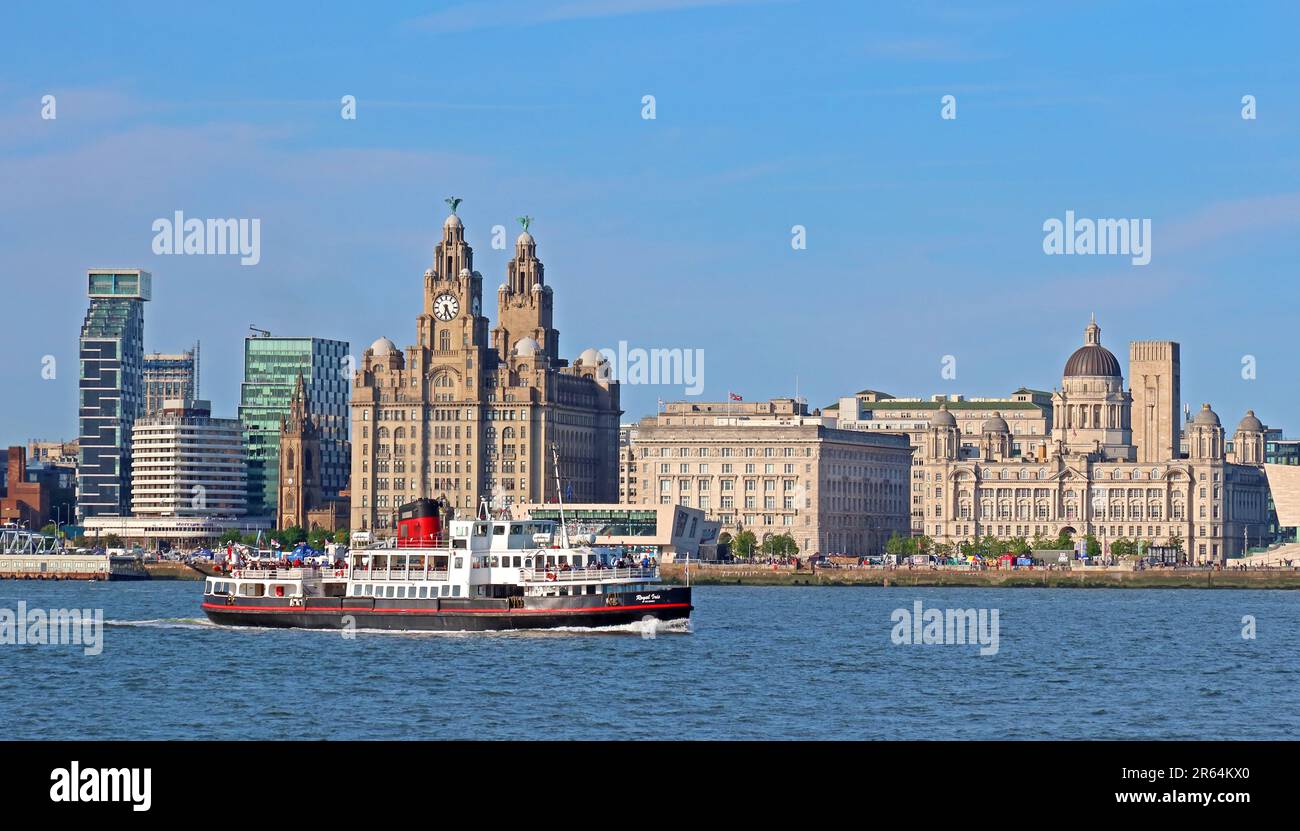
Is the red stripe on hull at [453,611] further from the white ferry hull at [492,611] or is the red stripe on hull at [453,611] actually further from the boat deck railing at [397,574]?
the boat deck railing at [397,574]

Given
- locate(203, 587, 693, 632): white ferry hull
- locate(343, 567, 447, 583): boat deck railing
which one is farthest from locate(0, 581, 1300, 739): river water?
locate(343, 567, 447, 583): boat deck railing

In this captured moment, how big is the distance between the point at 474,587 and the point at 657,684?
27373mm

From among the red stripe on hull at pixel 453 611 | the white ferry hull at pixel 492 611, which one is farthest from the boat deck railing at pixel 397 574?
the red stripe on hull at pixel 453 611

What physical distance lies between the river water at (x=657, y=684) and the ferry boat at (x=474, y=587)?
1.47 metres

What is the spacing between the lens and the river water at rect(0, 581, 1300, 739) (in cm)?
6400

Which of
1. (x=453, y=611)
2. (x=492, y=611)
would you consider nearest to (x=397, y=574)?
(x=453, y=611)

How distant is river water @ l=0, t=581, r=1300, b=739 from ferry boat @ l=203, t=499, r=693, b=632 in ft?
4.81

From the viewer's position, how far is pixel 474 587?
341 feet

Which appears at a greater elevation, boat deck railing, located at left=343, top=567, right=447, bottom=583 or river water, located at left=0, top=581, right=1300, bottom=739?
boat deck railing, located at left=343, top=567, right=447, bottom=583

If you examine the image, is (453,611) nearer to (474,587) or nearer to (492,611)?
(474,587)

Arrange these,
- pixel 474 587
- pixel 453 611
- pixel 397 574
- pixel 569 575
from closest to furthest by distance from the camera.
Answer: pixel 569 575
pixel 453 611
pixel 474 587
pixel 397 574

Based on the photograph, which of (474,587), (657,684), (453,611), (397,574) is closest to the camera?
(657,684)

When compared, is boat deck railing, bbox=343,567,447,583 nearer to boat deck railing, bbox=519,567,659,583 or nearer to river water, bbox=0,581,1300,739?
river water, bbox=0,581,1300,739
